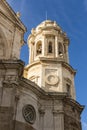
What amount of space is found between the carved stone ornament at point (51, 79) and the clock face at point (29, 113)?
5190 mm

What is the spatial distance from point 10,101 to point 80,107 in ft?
→ 36.5

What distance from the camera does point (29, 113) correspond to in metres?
24.9

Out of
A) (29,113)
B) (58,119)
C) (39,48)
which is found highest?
(39,48)

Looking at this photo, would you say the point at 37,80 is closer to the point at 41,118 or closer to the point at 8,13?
the point at 41,118

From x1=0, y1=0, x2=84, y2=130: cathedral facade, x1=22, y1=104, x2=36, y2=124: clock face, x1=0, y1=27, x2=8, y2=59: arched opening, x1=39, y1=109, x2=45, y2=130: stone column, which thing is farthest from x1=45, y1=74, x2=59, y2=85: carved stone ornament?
x1=0, y1=27, x2=8, y2=59: arched opening

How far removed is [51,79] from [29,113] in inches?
246

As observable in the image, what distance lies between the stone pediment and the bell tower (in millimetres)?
5108

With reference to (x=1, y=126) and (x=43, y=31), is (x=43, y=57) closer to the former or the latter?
(x=43, y=31)

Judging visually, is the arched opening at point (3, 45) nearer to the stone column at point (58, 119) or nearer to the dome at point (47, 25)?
the stone column at point (58, 119)

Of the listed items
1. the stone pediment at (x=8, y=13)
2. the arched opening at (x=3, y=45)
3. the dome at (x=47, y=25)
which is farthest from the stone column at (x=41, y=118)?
the dome at (x=47, y=25)

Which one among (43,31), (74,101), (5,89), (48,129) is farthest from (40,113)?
(43,31)

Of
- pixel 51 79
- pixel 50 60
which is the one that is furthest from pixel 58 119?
pixel 50 60

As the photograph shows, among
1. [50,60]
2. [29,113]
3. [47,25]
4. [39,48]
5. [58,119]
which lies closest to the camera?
[29,113]

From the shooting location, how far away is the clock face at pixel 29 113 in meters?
24.3
